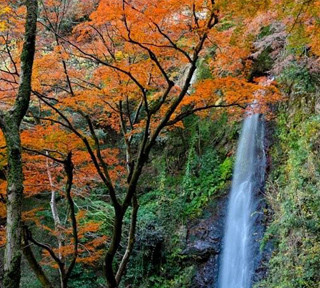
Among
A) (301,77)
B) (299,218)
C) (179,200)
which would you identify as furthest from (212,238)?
(301,77)

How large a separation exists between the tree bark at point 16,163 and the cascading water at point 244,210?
18.5 ft

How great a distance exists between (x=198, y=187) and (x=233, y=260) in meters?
2.81

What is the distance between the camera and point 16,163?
311 centimetres

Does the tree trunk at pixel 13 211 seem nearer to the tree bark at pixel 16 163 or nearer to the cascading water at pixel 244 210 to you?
the tree bark at pixel 16 163

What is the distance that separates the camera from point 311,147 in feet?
21.4

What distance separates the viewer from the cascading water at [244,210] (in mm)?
7938

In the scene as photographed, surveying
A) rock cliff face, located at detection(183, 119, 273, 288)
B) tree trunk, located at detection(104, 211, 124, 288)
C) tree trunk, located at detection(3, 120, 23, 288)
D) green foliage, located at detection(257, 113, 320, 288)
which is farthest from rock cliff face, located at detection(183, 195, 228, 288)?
tree trunk, located at detection(3, 120, 23, 288)

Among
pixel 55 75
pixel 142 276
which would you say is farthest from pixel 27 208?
pixel 55 75

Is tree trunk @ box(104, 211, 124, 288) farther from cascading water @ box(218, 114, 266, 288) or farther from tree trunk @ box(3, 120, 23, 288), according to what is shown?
cascading water @ box(218, 114, 266, 288)

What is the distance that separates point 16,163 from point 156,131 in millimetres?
1987

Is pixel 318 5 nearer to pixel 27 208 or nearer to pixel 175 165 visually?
pixel 175 165

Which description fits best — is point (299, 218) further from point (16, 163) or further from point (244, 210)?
point (16, 163)

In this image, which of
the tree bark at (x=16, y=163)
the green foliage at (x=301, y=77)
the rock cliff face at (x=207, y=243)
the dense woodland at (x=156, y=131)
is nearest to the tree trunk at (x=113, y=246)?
the dense woodland at (x=156, y=131)

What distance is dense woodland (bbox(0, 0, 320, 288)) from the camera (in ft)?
14.6
